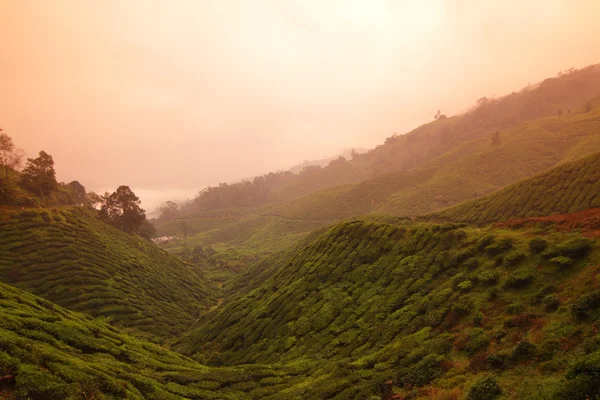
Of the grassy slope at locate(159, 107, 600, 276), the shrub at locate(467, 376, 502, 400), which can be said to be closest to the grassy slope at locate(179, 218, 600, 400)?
the shrub at locate(467, 376, 502, 400)

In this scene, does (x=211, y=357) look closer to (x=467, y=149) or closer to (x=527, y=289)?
(x=527, y=289)

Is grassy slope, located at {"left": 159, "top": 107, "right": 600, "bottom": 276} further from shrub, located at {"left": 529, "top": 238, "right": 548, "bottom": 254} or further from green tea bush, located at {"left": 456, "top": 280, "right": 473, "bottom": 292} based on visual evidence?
shrub, located at {"left": 529, "top": 238, "right": 548, "bottom": 254}

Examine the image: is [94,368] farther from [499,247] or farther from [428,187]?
[428,187]

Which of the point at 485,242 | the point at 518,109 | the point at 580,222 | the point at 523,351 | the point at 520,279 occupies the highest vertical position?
the point at 518,109

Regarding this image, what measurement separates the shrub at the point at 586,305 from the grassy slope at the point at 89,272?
43.2 meters

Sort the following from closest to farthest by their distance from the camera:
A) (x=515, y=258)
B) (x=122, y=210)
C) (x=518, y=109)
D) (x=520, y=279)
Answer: (x=520, y=279), (x=515, y=258), (x=122, y=210), (x=518, y=109)

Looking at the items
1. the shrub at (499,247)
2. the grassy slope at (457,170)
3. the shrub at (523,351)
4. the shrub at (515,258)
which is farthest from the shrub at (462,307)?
the grassy slope at (457,170)

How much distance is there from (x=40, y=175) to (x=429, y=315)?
7466 cm

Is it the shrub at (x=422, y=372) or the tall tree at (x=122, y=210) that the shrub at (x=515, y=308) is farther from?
the tall tree at (x=122, y=210)

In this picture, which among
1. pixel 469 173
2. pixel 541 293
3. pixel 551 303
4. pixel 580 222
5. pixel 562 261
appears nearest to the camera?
pixel 551 303

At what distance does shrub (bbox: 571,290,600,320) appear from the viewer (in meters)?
13.4

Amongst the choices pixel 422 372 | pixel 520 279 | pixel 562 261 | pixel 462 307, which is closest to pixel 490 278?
pixel 520 279

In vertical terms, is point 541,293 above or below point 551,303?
below

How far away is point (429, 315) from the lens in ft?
67.5
